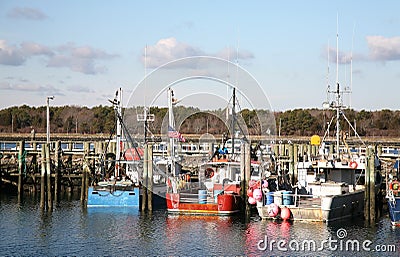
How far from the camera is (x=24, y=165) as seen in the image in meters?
50.4

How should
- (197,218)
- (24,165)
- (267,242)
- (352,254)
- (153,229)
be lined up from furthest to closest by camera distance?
(24,165) → (197,218) → (153,229) → (267,242) → (352,254)

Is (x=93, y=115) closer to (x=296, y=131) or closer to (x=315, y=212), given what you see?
(x=296, y=131)

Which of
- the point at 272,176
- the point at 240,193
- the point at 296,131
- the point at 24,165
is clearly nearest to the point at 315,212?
the point at 240,193

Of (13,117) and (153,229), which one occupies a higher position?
(13,117)

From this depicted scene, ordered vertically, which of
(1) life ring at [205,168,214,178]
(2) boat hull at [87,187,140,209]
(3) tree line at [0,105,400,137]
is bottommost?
(2) boat hull at [87,187,140,209]

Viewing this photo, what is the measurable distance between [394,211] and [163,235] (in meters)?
11.4

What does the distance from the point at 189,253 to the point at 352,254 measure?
271 inches

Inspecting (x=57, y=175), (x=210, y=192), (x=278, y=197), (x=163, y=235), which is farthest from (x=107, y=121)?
(x=163, y=235)

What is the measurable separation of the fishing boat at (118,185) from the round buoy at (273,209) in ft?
26.7

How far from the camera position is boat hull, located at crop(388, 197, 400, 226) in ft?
116

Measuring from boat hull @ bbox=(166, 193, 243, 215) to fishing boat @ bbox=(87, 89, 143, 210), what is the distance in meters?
2.62

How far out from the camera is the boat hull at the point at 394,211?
35.3 metres

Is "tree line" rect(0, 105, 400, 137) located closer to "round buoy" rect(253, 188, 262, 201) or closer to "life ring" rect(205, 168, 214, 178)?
"life ring" rect(205, 168, 214, 178)

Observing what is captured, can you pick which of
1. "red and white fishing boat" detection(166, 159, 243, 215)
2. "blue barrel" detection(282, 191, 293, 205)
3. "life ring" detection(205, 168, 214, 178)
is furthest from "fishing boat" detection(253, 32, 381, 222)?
"life ring" detection(205, 168, 214, 178)
